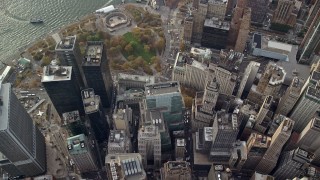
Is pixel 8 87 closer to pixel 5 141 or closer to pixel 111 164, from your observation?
pixel 5 141

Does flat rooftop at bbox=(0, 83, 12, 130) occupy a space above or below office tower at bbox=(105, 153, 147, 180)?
above

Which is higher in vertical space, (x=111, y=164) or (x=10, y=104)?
(x=10, y=104)

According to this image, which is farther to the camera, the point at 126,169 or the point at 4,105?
the point at 4,105

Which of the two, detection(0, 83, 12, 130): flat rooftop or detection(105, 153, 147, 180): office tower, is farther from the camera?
detection(0, 83, 12, 130): flat rooftop

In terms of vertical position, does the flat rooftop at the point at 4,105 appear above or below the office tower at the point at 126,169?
above

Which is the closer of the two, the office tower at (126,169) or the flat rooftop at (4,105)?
the office tower at (126,169)

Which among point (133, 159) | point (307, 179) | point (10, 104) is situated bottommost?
point (307, 179)

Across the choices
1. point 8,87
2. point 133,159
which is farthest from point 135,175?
point 8,87

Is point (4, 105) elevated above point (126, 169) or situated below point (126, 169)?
above
